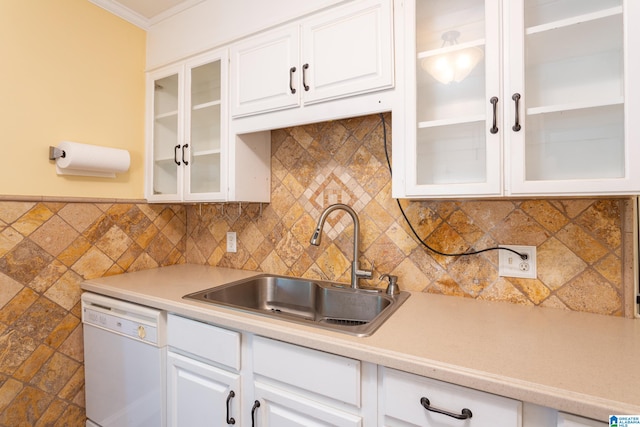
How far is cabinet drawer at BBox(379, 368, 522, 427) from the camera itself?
74cm

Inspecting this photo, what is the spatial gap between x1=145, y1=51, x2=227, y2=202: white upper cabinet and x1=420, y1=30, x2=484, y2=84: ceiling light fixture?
991 mm

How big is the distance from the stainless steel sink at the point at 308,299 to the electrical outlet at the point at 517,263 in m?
0.41

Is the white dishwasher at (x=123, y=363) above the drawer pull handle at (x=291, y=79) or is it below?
below

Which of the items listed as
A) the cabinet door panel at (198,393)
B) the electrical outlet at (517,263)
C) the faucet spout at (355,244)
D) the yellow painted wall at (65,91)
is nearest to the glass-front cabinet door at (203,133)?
the yellow painted wall at (65,91)

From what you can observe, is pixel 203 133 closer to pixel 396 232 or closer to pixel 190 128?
pixel 190 128

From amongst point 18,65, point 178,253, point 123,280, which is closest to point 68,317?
point 123,280

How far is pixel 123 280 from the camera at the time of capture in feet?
5.35

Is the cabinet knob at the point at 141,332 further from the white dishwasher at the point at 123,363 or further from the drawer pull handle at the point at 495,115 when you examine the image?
the drawer pull handle at the point at 495,115

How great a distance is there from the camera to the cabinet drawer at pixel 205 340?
3.66 feet

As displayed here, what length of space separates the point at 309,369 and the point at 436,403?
1.19 ft

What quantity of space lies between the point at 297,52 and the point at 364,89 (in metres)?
0.37

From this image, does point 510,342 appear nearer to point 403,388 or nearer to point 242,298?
point 403,388

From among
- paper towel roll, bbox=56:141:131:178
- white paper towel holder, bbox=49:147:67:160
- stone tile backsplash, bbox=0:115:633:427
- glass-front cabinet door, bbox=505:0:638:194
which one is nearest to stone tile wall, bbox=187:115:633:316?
stone tile backsplash, bbox=0:115:633:427

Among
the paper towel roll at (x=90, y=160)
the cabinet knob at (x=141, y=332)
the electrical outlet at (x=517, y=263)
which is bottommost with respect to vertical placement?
the cabinet knob at (x=141, y=332)
